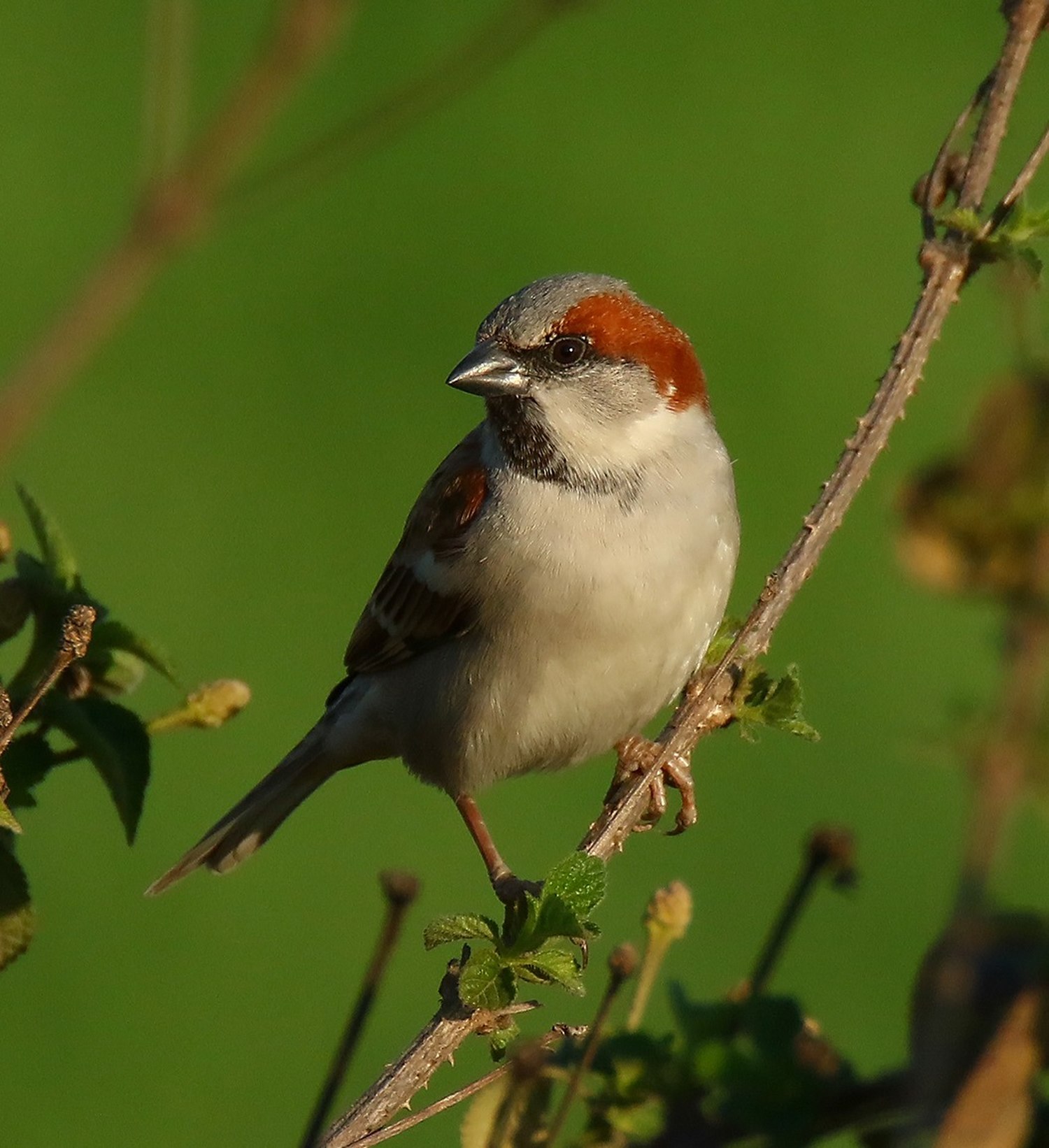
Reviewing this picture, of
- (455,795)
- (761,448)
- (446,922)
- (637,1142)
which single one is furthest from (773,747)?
(637,1142)

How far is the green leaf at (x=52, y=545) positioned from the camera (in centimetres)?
173

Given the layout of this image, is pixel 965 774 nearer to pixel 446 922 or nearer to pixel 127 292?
pixel 127 292

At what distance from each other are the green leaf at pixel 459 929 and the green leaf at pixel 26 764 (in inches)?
15.0

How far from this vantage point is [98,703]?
5.33ft

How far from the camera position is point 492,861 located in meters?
3.07

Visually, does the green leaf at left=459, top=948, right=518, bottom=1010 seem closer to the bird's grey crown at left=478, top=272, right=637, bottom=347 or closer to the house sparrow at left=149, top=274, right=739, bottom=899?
the house sparrow at left=149, top=274, right=739, bottom=899

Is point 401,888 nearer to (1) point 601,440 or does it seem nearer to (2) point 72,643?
(2) point 72,643

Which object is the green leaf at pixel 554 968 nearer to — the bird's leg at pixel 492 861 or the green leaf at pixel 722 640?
the green leaf at pixel 722 640

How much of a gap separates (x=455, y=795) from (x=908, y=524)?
271 centimetres

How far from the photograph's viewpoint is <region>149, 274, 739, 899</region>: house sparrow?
9.68 feet

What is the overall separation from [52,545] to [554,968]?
2.14 ft

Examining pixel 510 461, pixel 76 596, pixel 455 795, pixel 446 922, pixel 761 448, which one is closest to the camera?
pixel 446 922

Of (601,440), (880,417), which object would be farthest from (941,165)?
(601,440)

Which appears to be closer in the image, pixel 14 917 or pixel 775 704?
pixel 14 917
